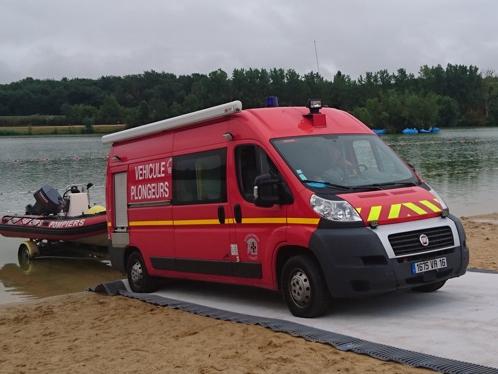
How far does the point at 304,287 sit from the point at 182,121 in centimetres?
309

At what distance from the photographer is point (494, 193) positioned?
25.6 m

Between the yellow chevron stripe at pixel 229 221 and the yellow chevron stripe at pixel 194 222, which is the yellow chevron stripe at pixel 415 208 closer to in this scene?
the yellow chevron stripe at pixel 229 221

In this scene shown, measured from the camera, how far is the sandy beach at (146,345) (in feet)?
18.3

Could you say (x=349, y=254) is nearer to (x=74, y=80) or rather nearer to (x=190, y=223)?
(x=190, y=223)

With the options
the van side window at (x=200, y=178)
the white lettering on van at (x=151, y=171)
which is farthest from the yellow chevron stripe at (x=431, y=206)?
the white lettering on van at (x=151, y=171)

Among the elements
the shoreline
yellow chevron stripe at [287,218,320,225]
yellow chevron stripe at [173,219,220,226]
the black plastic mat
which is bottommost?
the black plastic mat

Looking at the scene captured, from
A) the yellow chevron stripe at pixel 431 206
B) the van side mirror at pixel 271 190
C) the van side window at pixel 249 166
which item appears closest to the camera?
the yellow chevron stripe at pixel 431 206

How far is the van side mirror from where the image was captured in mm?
7148

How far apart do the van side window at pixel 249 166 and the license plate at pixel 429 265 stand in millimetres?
1871

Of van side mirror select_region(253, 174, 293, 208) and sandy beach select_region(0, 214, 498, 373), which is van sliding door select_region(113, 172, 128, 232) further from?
van side mirror select_region(253, 174, 293, 208)

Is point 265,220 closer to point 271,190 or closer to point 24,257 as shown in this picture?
point 271,190

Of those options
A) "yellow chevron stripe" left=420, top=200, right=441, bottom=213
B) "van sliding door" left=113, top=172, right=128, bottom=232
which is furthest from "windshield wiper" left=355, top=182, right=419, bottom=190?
"van sliding door" left=113, top=172, right=128, bottom=232

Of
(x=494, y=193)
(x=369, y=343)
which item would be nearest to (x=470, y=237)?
(x=369, y=343)

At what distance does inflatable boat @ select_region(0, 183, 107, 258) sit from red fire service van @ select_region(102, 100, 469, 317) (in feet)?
16.5
